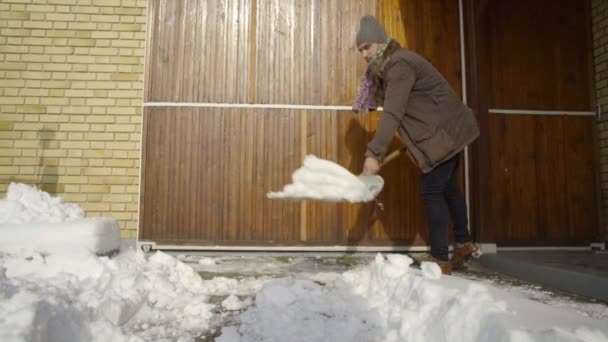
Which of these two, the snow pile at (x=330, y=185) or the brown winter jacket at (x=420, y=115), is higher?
the brown winter jacket at (x=420, y=115)

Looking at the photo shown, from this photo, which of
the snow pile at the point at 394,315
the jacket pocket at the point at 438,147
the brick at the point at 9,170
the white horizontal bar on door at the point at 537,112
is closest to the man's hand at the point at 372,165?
the jacket pocket at the point at 438,147

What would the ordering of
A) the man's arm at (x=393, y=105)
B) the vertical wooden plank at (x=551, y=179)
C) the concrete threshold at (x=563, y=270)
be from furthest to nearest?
1. the vertical wooden plank at (x=551, y=179)
2. the man's arm at (x=393, y=105)
3. the concrete threshold at (x=563, y=270)

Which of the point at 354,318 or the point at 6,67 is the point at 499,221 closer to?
the point at 354,318

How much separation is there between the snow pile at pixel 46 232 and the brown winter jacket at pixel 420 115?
182 centimetres

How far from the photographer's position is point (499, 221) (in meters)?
3.82

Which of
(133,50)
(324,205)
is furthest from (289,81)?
(133,50)

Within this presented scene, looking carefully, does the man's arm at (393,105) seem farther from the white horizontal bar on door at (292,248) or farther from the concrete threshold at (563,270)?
the white horizontal bar on door at (292,248)

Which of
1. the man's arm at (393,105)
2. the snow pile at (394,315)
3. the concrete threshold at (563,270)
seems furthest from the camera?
the man's arm at (393,105)

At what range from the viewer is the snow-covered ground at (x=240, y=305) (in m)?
1.39

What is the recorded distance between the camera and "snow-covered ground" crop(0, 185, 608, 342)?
139cm

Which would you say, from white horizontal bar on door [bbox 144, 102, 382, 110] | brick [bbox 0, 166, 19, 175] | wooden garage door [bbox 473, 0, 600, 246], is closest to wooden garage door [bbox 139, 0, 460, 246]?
white horizontal bar on door [bbox 144, 102, 382, 110]

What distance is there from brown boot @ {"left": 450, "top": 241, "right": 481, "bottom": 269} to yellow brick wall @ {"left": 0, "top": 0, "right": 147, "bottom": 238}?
2.92 meters

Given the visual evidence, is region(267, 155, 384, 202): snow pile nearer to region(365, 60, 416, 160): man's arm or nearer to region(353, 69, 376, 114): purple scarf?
region(365, 60, 416, 160): man's arm

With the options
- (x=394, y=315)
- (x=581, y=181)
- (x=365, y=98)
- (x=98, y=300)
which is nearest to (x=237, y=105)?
(x=365, y=98)
